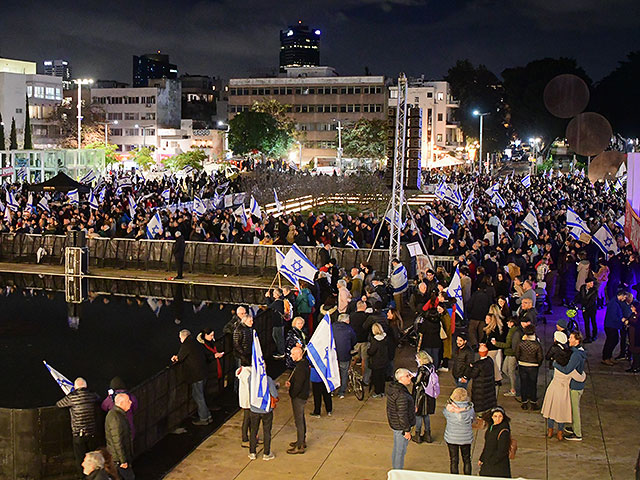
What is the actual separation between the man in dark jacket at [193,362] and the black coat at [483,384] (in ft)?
12.7

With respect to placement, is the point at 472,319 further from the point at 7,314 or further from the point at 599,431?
the point at 7,314

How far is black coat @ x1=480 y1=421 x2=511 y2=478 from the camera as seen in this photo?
→ 353 inches

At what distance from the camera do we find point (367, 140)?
320ft

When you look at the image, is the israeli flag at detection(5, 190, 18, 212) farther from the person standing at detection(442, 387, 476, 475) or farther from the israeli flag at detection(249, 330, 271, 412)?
the person standing at detection(442, 387, 476, 475)

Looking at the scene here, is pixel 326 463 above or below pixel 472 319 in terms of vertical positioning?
below

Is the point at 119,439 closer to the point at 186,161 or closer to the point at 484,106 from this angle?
the point at 186,161

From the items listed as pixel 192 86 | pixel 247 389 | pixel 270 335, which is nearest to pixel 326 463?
pixel 247 389

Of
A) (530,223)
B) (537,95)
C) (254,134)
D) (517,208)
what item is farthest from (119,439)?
(254,134)

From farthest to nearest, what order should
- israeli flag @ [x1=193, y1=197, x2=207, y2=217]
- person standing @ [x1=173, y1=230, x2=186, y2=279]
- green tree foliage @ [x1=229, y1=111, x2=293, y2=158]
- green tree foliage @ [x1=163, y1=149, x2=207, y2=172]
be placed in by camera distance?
green tree foliage @ [x1=229, y1=111, x2=293, y2=158] < green tree foliage @ [x1=163, y1=149, x2=207, y2=172] < israeli flag @ [x1=193, y1=197, x2=207, y2=217] < person standing @ [x1=173, y1=230, x2=186, y2=279]

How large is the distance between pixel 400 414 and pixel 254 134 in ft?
293

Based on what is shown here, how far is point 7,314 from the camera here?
21.2 meters

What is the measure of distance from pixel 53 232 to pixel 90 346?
44.2 ft

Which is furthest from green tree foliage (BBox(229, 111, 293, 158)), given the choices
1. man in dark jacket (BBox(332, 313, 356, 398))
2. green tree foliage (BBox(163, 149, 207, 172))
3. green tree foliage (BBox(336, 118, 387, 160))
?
man in dark jacket (BBox(332, 313, 356, 398))

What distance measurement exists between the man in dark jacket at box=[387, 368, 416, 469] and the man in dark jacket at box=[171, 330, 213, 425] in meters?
3.19
